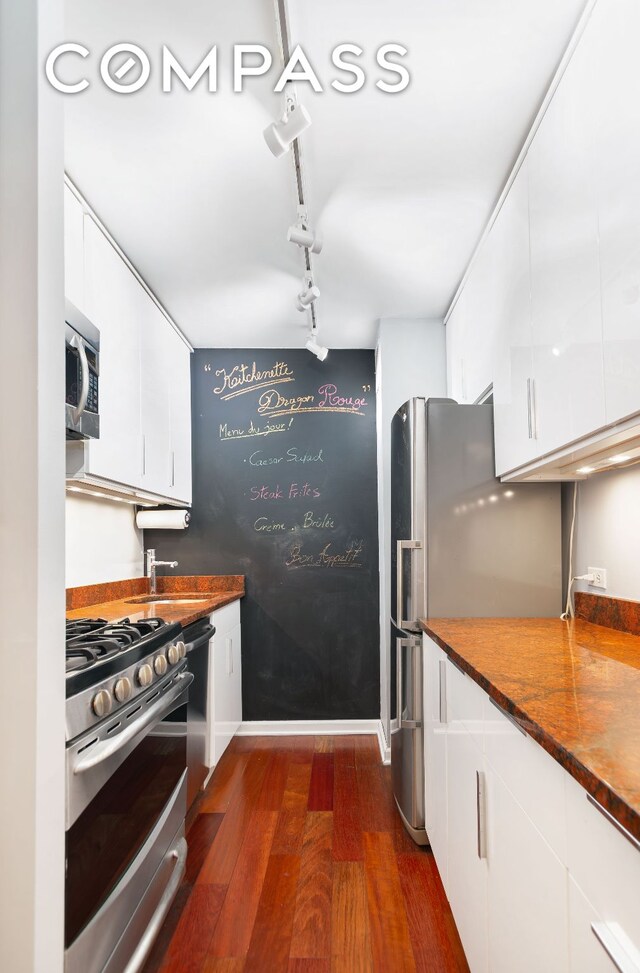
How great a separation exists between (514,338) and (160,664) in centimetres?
164

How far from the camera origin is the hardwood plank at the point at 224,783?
2930 mm

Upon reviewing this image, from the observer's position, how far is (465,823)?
66.9 inches

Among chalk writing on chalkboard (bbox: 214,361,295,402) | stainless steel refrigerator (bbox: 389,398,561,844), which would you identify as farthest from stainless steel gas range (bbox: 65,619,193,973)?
chalk writing on chalkboard (bbox: 214,361,295,402)

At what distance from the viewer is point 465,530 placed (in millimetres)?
2627

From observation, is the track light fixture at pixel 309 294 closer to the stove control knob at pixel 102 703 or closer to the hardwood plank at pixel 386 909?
the stove control knob at pixel 102 703

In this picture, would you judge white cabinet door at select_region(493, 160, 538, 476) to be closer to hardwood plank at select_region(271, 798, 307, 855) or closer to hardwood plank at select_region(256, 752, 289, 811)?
hardwood plank at select_region(271, 798, 307, 855)

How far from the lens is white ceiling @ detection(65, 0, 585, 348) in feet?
5.43

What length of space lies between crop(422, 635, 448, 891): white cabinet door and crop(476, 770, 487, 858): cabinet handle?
1.75 feet

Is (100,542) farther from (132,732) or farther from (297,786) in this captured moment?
(132,732)

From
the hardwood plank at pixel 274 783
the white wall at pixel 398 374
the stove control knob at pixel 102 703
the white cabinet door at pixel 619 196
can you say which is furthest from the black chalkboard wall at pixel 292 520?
the white cabinet door at pixel 619 196

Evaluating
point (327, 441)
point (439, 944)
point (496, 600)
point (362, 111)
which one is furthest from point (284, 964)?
point (327, 441)

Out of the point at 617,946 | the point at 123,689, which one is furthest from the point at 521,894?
the point at 123,689

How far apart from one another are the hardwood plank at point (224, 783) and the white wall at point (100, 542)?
1.19 metres

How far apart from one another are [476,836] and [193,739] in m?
1.54
